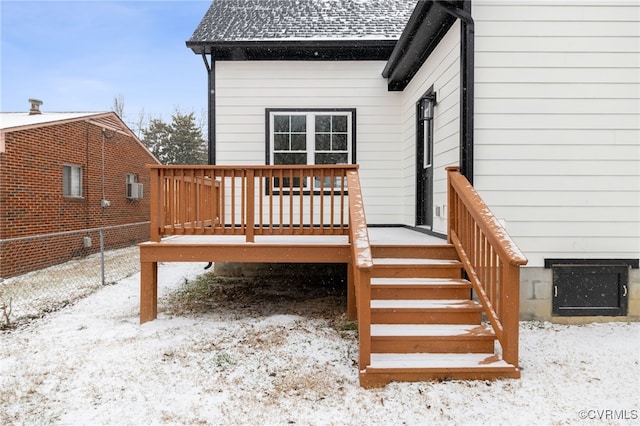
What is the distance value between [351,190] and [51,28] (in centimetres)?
2608

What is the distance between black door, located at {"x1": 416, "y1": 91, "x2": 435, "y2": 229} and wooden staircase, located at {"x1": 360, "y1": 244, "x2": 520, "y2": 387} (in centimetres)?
177

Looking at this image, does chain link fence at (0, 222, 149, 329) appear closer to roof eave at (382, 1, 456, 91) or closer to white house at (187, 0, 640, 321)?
roof eave at (382, 1, 456, 91)

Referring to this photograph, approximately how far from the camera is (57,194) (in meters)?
9.80

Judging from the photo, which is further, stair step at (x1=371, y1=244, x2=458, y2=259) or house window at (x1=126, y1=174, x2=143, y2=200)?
house window at (x1=126, y1=174, x2=143, y2=200)

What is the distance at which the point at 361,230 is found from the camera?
3391 mm

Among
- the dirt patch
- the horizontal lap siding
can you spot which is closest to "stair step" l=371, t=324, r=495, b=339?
the dirt patch

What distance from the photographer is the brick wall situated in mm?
8336

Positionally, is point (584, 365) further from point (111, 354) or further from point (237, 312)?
point (111, 354)

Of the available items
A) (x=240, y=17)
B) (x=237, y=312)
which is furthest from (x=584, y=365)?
(x=240, y=17)

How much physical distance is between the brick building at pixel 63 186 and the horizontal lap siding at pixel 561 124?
Result: 6458 millimetres

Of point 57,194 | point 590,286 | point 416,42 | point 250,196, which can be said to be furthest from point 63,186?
point 590,286

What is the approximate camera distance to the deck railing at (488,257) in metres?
2.99

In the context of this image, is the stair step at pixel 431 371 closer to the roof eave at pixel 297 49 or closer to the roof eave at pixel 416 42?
the roof eave at pixel 416 42

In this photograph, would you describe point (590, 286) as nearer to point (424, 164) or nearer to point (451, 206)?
point (451, 206)
